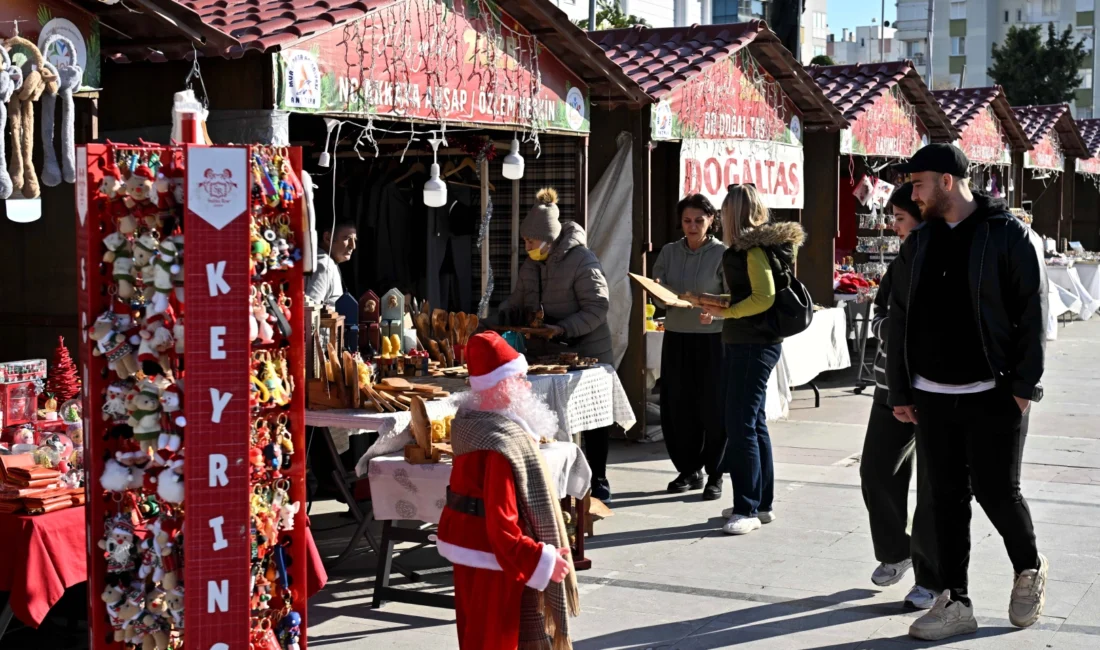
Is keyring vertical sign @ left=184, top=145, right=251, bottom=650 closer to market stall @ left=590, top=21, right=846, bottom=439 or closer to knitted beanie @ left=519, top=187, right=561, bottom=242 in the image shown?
knitted beanie @ left=519, top=187, right=561, bottom=242

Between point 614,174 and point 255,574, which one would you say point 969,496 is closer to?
point 255,574

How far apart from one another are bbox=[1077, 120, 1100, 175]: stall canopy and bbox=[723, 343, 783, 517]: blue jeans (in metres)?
20.8

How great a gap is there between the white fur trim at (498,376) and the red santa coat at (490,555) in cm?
23

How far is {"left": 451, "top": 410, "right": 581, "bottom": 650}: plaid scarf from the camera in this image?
4.34m

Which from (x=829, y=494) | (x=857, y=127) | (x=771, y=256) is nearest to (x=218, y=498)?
(x=771, y=256)

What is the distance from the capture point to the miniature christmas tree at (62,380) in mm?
6227

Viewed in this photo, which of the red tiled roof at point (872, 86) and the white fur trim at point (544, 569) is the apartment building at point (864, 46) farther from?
the white fur trim at point (544, 569)

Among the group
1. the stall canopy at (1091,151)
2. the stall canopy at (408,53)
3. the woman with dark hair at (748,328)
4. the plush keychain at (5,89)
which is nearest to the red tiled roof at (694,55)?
the stall canopy at (408,53)

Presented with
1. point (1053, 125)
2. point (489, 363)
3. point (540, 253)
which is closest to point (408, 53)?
point (540, 253)

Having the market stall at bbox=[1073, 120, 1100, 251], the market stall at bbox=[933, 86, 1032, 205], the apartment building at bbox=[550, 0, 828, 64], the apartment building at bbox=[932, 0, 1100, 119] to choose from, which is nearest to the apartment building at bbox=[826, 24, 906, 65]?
the apartment building at bbox=[932, 0, 1100, 119]

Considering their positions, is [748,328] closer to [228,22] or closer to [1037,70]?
[228,22]

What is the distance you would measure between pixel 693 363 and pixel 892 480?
94.4 inches

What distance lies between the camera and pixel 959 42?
77750 millimetres

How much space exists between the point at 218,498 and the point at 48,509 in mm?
1101
